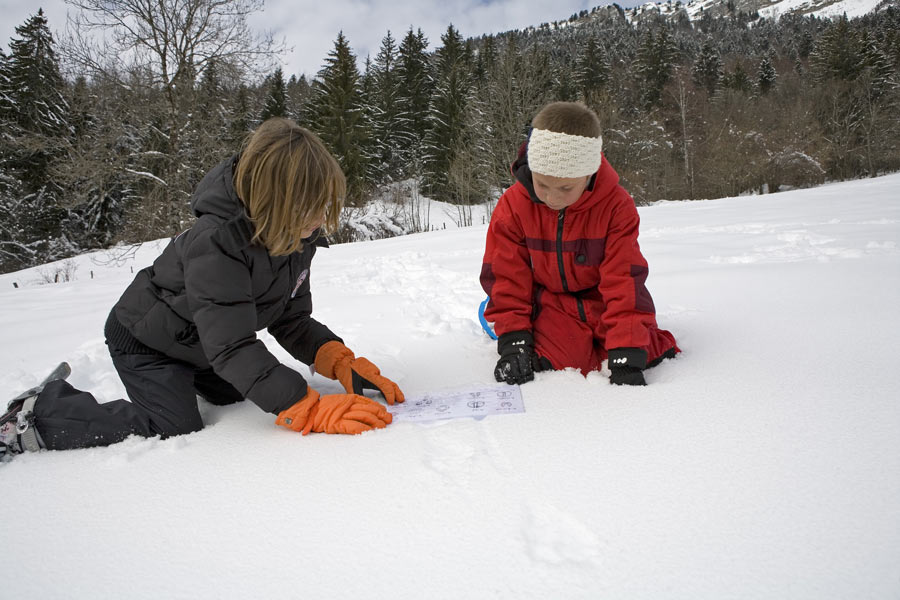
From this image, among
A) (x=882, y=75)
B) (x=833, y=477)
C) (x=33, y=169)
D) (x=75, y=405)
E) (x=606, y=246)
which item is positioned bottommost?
(x=833, y=477)

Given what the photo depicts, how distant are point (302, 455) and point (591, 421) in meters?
0.76

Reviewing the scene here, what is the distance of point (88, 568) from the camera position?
0.85 metres

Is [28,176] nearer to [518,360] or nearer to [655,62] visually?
[518,360]

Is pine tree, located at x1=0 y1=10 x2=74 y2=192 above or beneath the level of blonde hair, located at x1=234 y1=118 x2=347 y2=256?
above

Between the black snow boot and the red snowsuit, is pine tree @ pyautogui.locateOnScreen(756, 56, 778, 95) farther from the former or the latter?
the black snow boot

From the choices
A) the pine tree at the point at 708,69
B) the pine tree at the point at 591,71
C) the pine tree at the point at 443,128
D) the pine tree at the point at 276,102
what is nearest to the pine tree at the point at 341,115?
the pine tree at the point at 276,102

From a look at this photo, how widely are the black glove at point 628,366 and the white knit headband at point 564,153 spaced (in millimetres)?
581

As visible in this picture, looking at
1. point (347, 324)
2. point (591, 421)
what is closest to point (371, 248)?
point (347, 324)

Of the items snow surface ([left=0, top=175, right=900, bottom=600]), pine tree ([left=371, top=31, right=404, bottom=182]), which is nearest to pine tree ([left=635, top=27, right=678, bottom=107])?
pine tree ([left=371, top=31, right=404, bottom=182])

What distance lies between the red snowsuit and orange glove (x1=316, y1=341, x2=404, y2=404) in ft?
1.57

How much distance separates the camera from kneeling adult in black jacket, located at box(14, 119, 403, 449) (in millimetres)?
1270

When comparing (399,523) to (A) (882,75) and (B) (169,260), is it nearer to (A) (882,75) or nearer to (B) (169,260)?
(B) (169,260)

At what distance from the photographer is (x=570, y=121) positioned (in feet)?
4.74

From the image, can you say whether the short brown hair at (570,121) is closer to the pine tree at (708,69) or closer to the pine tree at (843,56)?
the pine tree at (843,56)
